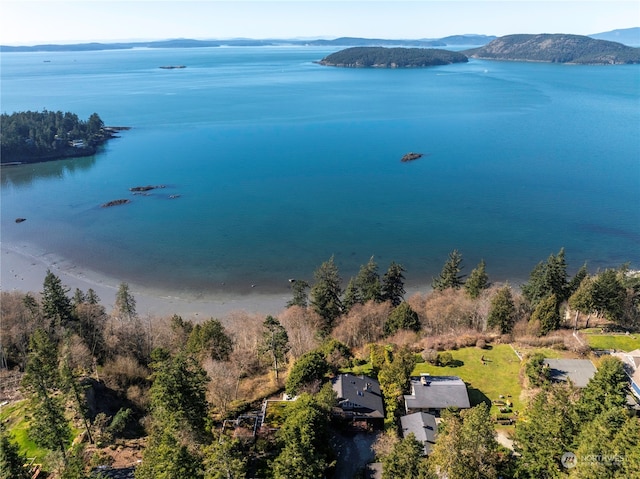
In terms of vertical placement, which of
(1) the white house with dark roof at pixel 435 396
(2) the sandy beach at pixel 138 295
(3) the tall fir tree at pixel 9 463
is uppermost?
(3) the tall fir tree at pixel 9 463

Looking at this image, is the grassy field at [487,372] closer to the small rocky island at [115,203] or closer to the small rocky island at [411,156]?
the small rocky island at [115,203]

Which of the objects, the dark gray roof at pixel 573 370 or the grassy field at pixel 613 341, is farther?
the grassy field at pixel 613 341

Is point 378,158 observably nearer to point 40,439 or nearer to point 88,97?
point 40,439

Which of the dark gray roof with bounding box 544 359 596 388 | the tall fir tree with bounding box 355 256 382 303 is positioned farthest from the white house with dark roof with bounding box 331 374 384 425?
the tall fir tree with bounding box 355 256 382 303

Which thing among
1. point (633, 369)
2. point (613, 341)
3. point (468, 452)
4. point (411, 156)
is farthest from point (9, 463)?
point (411, 156)

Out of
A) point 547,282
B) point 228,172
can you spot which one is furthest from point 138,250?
point 547,282

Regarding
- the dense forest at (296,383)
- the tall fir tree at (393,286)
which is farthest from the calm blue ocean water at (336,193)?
the dense forest at (296,383)
